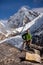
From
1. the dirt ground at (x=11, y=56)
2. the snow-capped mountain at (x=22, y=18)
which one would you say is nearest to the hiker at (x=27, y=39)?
the dirt ground at (x=11, y=56)

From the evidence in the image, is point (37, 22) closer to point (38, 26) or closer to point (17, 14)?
point (38, 26)

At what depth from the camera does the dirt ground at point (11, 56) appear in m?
17.2

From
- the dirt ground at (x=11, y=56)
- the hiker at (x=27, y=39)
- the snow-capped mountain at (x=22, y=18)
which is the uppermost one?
the snow-capped mountain at (x=22, y=18)

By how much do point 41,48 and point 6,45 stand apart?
3482 millimetres

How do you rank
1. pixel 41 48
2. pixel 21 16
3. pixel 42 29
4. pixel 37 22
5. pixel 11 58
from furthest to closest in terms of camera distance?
1. pixel 21 16
2. pixel 37 22
3. pixel 42 29
4. pixel 41 48
5. pixel 11 58

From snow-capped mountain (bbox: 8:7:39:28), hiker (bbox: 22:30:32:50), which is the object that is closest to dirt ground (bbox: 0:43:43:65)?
hiker (bbox: 22:30:32:50)

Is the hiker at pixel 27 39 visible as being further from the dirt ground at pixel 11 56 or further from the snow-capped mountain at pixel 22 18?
the snow-capped mountain at pixel 22 18

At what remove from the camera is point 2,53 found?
1903 centimetres

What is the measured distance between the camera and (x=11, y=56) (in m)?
18.4


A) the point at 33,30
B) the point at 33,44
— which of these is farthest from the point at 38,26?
the point at 33,44

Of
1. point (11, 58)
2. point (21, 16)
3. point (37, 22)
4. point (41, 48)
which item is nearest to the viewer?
point (11, 58)

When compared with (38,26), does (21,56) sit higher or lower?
lower

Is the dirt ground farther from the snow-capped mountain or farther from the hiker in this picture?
the snow-capped mountain

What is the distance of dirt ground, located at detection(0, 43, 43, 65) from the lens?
17.2m
